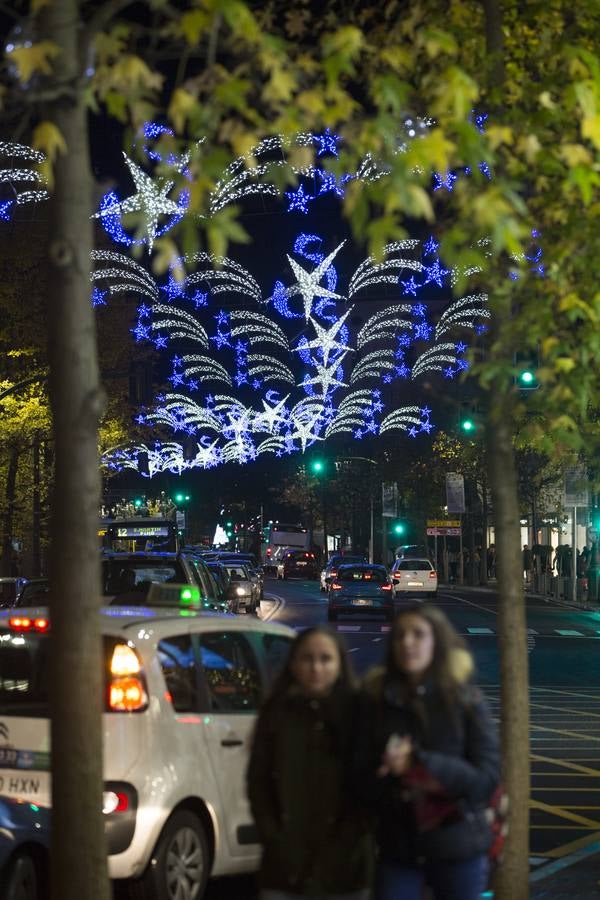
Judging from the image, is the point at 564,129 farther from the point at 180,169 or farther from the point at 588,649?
the point at 588,649

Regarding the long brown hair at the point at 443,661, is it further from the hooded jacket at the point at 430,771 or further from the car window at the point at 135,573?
the car window at the point at 135,573

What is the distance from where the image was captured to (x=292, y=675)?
5492 mm

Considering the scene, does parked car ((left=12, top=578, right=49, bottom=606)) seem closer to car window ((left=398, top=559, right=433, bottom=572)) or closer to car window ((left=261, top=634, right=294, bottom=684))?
car window ((left=261, top=634, right=294, bottom=684))

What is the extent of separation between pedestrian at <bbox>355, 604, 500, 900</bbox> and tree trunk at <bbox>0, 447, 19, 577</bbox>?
3554cm

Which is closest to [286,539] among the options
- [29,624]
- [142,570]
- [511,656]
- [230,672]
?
[142,570]

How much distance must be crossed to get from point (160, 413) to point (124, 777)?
190ft

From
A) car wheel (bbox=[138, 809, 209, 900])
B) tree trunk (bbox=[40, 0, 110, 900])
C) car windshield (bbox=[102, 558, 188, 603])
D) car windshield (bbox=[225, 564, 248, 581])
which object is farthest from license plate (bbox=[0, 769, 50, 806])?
car windshield (bbox=[225, 564, 248, 581])

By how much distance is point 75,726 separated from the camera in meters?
5.78

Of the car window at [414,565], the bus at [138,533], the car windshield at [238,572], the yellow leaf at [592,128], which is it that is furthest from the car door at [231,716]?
the car window at [414,565]

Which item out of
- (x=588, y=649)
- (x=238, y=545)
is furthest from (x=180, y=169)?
(x=238, y=545)

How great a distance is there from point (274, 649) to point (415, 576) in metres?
48.4

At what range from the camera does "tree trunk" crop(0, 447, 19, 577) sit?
136 feet

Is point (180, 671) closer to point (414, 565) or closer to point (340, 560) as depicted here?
point (414, 565)

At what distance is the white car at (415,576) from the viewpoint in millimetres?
58000
